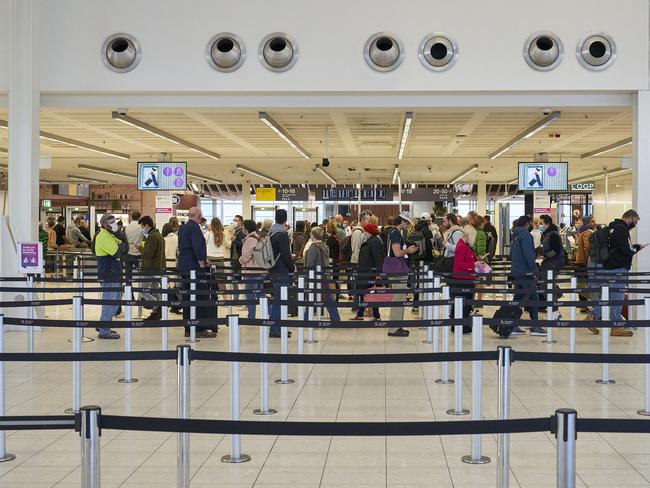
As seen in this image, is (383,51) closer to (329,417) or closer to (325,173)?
(329,417)

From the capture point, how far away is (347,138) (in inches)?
884

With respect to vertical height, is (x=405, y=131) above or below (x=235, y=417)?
above

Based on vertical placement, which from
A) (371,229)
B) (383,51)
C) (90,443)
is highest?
(383,51)

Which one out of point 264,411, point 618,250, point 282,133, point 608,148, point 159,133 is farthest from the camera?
point 608,148

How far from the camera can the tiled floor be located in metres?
5.55

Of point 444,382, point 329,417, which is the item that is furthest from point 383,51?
point 329,417

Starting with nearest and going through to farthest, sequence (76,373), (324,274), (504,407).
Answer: (504,407), (76,373), (324,274)

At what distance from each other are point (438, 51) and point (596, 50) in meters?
2.57

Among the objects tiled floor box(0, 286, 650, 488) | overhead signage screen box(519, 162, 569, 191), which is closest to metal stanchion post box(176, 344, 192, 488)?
tiled floor box(0, 286, 650, 488)

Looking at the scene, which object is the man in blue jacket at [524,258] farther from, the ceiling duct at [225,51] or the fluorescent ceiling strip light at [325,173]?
the fluorescent ceiling strip light at [325,173]

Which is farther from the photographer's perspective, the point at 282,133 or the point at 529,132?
the point at 282,133

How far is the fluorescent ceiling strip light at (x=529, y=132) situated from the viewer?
53.0ft

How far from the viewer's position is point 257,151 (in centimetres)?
2597

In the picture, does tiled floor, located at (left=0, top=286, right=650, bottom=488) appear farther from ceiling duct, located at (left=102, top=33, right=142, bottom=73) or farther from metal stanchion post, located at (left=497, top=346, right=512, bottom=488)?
ceiling duct, located at (left=102, top=33, right=142, bottom=73)
